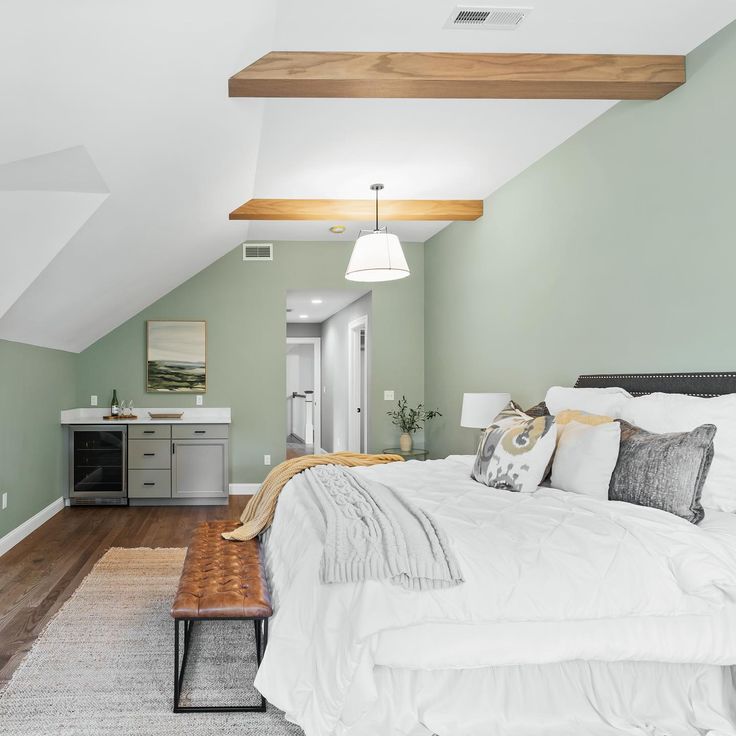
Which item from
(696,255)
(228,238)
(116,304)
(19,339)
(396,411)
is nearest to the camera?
(696,255)

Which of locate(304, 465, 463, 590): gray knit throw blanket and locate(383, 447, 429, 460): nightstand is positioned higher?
locate(304, 465, 463, 590): gray knit throw blanket

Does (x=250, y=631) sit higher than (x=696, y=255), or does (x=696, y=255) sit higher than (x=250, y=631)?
(x=696, y=255)

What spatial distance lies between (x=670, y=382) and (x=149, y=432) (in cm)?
451

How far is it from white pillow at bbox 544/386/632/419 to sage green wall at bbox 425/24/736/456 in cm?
22

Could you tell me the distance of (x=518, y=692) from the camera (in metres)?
2.01

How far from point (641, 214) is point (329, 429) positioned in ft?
23.5

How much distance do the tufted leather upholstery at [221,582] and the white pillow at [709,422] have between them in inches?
67.4

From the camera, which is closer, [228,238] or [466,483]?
[466,483]

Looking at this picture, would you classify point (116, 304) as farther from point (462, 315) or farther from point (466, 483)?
point (466, 483)

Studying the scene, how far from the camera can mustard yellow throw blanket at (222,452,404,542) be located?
309 centimetres

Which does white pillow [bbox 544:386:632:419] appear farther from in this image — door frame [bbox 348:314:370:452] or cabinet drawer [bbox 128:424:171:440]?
door frame [bbox 348:314:370:452]

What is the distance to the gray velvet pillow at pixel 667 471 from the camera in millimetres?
2295

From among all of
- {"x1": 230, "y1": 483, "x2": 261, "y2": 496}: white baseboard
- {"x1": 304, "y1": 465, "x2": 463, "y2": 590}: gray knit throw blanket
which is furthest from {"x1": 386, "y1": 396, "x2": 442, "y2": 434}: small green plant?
{"x1": 304, "y1": 465, "x2": 463, "y2": 590}: gray knit throw blanket

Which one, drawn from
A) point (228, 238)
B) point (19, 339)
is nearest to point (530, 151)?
point (228, 238)
